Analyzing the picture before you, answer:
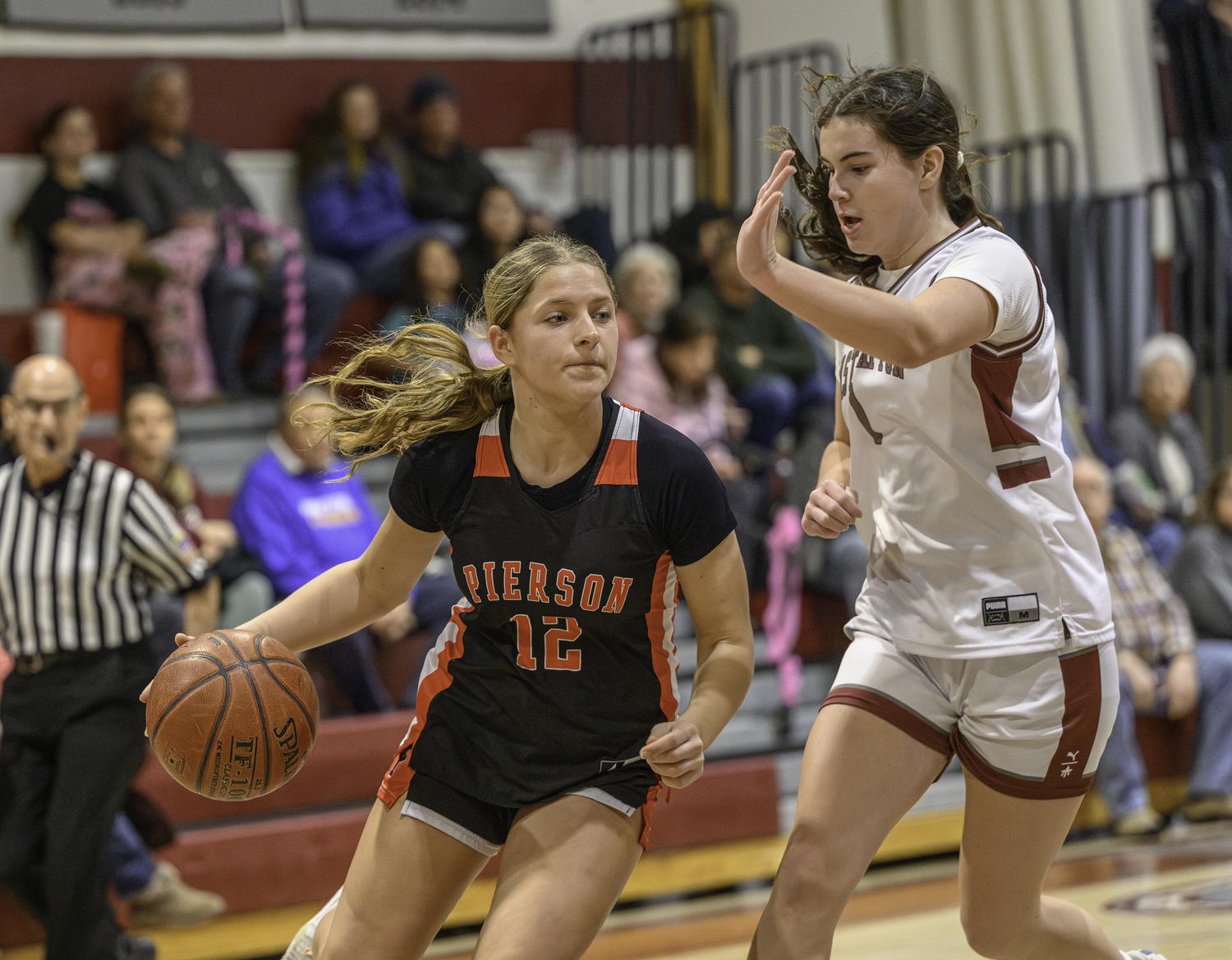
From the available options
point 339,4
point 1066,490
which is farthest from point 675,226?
point 1066,490

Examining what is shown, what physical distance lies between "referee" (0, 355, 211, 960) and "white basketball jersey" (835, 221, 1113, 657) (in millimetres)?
2475

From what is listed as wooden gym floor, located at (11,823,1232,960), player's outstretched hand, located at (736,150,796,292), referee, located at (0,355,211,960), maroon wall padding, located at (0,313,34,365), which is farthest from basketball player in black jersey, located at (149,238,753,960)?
maroon wall padding, located at (0,313,34,365)

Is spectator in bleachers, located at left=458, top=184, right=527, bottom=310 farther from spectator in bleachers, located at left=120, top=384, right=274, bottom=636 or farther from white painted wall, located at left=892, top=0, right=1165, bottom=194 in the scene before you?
white painted wall, located at left=892, top=0, right=1165, bottom=194

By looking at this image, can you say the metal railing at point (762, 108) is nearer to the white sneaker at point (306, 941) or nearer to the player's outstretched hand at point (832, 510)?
the player's outstretched hand at point (832, 510)

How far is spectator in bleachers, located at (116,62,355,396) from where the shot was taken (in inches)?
258

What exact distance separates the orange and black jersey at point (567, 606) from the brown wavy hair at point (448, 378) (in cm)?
11

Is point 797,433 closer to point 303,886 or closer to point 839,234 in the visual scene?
point 303,886

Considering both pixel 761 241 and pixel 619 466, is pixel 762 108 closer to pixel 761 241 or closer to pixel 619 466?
pixel 619 466

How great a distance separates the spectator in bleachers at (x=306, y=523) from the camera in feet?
17.7

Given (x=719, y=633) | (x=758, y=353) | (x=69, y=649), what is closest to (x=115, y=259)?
(x=69, y=649)

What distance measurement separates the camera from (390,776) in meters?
2.56

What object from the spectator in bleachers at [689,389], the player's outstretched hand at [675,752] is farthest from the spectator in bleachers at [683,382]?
the player's outstretched hand at [675,752]

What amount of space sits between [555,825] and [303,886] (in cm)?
284

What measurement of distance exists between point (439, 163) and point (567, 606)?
5.62 m
